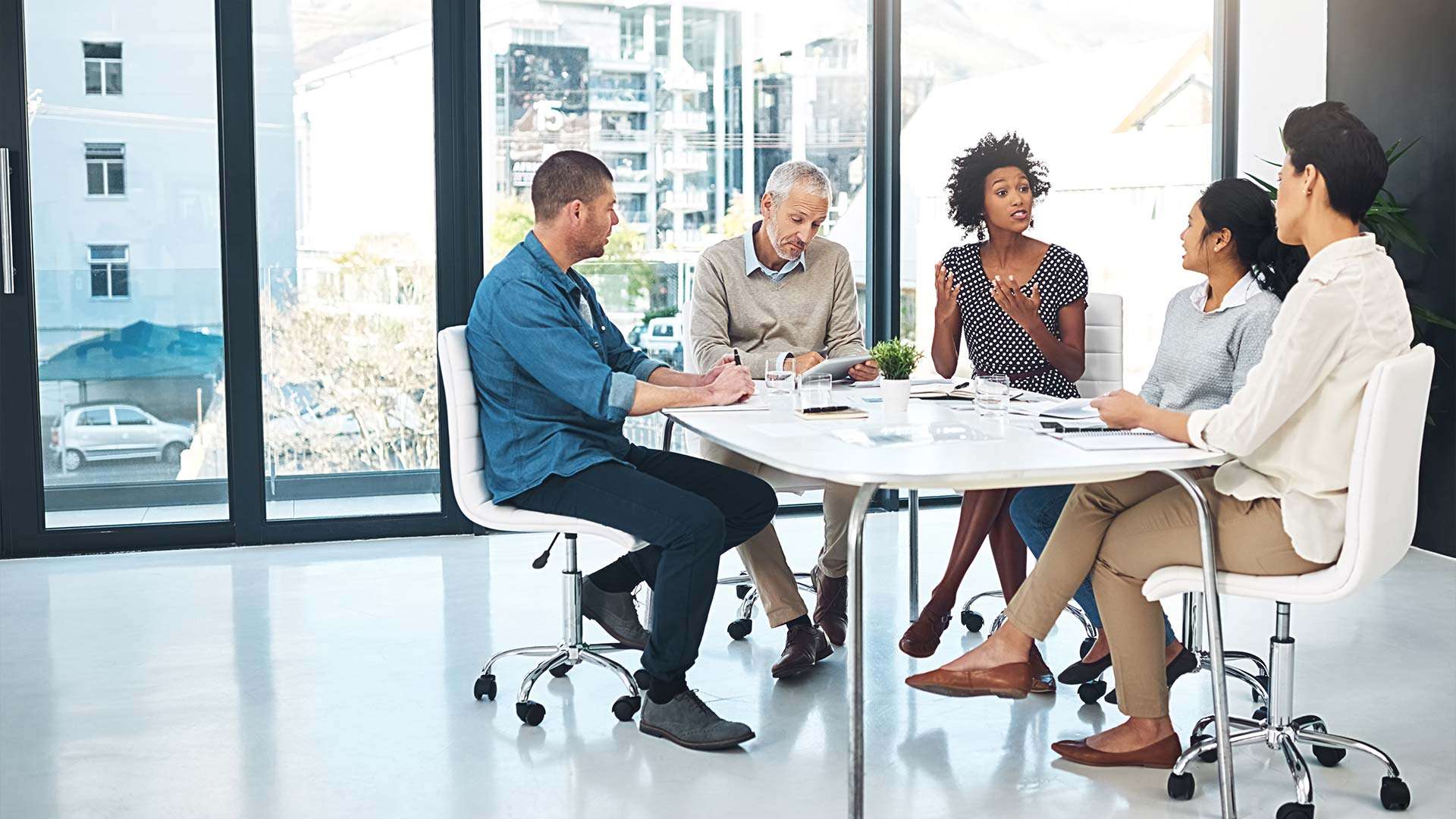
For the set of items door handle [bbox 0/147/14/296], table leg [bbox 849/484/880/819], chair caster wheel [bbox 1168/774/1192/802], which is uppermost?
door handle [bbox 0/147/14/296]

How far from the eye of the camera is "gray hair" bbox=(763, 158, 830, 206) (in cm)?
391

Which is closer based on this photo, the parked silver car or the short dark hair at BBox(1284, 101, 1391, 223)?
the short dark hair at BBox(1284, 101, 1391, 223)

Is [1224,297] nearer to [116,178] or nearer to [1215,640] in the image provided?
[1215,640]

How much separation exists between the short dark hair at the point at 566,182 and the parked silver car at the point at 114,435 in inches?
101

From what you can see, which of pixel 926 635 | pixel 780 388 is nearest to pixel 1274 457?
pixel 780 388

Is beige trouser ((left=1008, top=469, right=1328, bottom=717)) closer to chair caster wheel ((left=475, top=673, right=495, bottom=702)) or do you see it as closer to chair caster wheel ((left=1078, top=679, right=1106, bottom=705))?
chair caster wheel ((left=1078, top=679, right=1106, bottom=705))

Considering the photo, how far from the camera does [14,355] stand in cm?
501

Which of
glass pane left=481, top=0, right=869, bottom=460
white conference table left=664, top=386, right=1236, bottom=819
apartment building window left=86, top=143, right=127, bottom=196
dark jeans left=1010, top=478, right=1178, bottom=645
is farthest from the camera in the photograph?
glass pane left=481, top=0, right=869, bottom=460

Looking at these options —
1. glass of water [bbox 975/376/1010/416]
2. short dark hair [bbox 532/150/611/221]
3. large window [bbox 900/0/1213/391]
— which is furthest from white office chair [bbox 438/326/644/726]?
large window [bbox 900/0/1213/391]

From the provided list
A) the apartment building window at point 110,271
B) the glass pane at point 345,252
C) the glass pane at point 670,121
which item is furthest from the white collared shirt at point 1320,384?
the apartment building window at point 110,271

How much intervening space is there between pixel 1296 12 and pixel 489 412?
4158mm

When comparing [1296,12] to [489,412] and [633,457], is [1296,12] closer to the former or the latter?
[633,457]

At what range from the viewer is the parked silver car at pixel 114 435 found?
512cm

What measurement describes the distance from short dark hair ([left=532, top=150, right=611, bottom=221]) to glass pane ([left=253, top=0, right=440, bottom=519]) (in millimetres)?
2171
